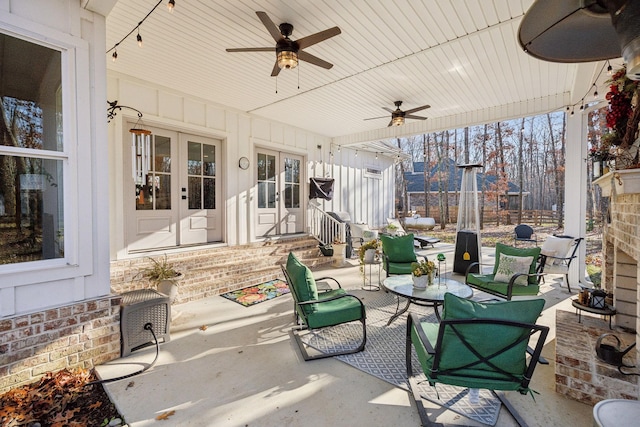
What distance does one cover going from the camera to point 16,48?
7.82ft

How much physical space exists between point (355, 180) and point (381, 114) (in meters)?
3.40

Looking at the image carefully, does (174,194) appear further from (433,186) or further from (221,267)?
(433,186)

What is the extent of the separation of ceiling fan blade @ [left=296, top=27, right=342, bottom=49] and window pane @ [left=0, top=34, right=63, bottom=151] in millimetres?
2200

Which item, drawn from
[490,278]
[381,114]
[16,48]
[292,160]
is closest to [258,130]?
[292,160]

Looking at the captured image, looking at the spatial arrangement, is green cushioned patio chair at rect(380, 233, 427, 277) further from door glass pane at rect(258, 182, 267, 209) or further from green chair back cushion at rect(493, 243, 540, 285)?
door glass pane at rect(258, 182, 267, 209)

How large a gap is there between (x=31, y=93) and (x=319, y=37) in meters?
2.62

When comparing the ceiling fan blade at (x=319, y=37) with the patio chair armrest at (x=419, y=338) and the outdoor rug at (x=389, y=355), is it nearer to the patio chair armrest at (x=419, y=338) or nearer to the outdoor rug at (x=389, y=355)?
the patio chair armrest at (x=419, y=338)

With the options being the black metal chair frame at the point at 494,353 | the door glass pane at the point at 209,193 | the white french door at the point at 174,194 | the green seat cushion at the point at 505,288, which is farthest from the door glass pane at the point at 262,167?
the black metal chair frame at the point at 494,353

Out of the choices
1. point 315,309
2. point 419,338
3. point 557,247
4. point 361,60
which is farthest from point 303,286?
point 557,247

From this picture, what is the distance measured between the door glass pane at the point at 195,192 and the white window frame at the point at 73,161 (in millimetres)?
3013

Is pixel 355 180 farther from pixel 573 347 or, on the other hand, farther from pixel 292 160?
pixel 573 347

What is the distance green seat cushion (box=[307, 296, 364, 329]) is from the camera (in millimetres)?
2961

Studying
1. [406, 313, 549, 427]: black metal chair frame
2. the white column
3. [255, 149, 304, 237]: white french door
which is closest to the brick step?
[255, 149, 304, 237]: white french door

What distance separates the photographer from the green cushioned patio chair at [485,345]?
189cm
